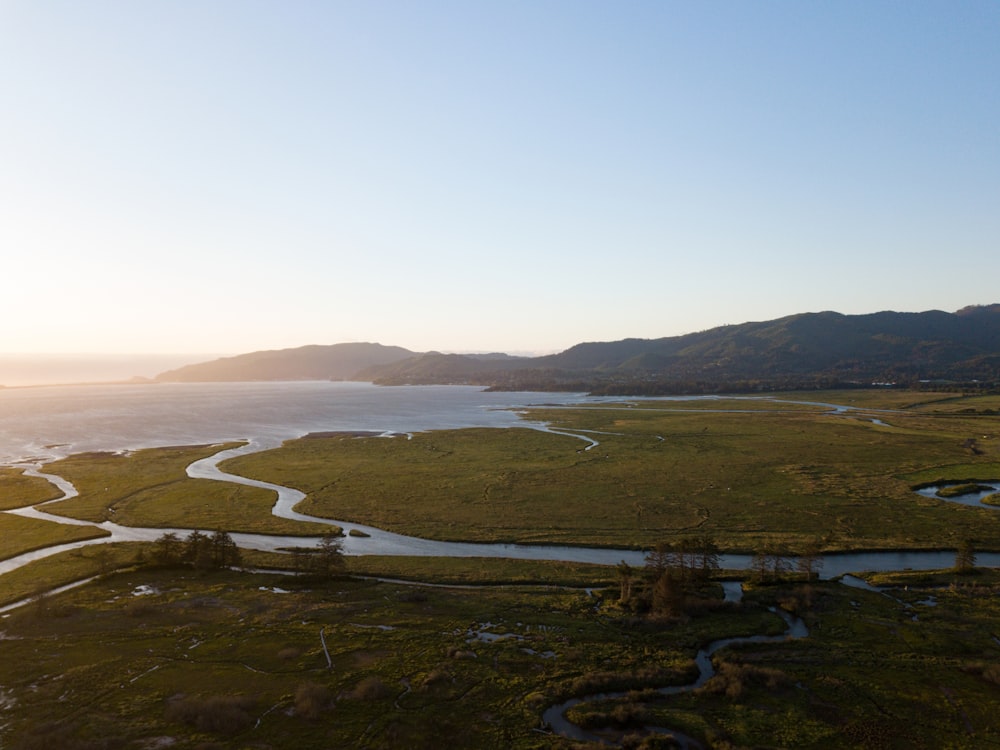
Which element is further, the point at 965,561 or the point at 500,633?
the point at 965,561

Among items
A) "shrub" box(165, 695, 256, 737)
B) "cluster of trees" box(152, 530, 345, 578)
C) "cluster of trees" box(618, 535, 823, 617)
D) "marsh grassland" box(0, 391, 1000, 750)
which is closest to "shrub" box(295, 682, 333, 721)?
"marsh grassland" box(0, 391, 1000, 750)

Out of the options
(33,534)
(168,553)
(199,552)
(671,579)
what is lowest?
(33,534)

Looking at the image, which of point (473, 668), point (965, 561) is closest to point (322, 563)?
point (473, 668)

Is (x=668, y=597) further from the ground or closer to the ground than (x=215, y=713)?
further from the ground

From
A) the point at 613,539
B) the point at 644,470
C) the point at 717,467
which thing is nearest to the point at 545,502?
the point at 613,539

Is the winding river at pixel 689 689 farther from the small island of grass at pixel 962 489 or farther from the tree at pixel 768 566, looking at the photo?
the small island of grass at pixel 962 489

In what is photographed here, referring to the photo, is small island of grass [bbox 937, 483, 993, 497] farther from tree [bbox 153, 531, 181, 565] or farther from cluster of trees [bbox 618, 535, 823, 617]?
tree [bbox 153, 531, 181, 565]

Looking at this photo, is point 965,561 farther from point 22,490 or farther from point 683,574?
point 22,490
